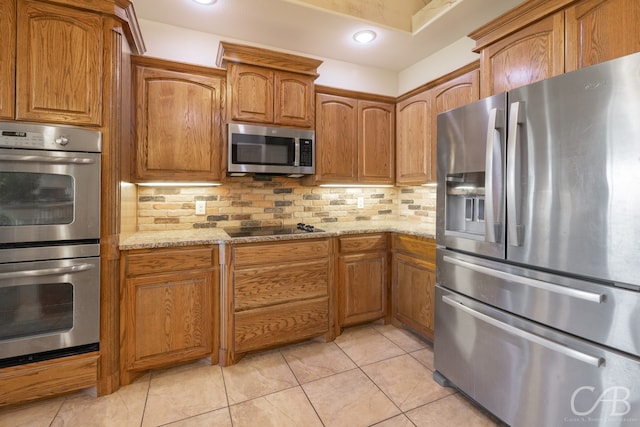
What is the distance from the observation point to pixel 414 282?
2.55m

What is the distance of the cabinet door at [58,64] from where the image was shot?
1.67 metres

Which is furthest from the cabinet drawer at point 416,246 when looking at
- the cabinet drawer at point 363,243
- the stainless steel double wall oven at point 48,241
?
the stainless steel double wall oven at point 48,241

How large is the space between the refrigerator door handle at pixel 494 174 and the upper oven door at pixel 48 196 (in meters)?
2.16

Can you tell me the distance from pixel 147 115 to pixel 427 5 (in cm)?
236

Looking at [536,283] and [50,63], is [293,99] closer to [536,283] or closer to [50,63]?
[50,63]

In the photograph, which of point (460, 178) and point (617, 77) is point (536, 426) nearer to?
point (460, 178)

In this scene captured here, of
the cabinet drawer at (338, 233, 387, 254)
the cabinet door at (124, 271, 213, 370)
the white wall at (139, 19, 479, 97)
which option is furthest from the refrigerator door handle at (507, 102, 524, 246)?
the cabinet door at (124, 271, 213, 370)

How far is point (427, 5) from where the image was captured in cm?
247

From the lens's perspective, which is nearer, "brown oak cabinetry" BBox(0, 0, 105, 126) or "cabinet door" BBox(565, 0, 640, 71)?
"cabinet door" BBox(565, 0, 640, 71)

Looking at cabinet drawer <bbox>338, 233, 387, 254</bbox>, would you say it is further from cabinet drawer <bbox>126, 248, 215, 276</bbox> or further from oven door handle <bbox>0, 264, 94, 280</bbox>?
oven door handle <bbox>0, 264, 94, 280</bbox>

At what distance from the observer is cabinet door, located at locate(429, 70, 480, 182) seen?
2344 mm

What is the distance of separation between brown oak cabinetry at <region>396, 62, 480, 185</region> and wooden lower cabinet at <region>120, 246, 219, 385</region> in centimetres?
192

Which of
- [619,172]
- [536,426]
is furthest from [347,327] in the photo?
[619,172]

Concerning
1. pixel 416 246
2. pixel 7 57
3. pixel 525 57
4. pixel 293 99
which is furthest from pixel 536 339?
pixel 7 57
